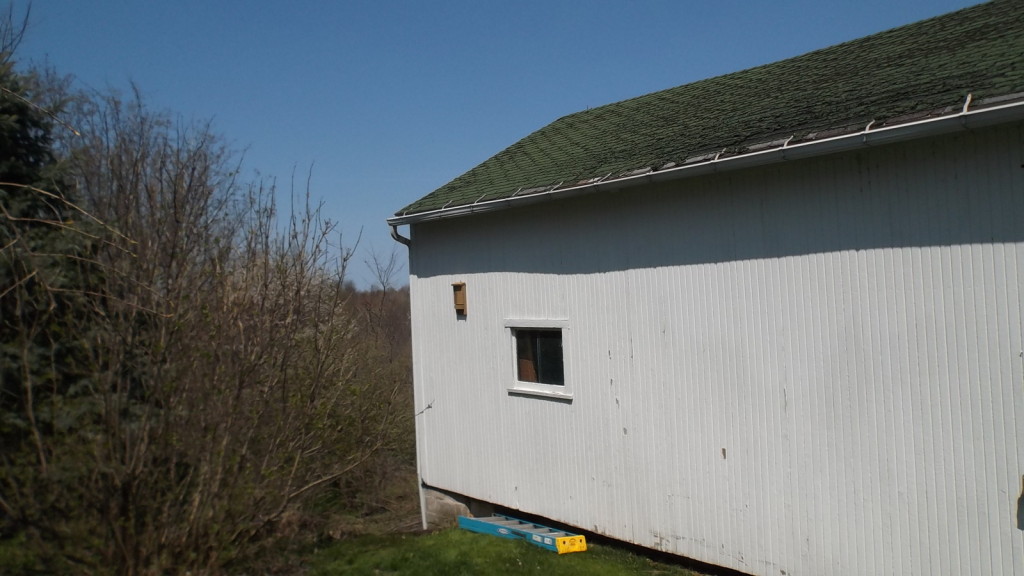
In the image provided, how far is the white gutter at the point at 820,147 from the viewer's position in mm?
4652

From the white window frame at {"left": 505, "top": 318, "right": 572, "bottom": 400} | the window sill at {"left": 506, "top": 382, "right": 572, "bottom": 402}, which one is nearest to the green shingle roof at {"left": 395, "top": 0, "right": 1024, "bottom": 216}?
the white window frame at {"left": 505, "top": 318, "right": 572, "bottom": 400}

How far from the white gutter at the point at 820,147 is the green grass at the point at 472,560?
3.39 meters

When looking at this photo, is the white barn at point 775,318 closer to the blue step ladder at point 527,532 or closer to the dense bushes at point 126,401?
the blue step ladder at point 527,532

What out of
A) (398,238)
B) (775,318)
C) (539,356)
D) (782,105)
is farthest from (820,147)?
(398,238)

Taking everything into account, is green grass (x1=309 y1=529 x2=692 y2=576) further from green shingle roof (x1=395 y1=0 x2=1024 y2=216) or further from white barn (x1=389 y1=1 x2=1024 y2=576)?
green shingle roof (x1=395 y1=0 x2=1024 y2=216)

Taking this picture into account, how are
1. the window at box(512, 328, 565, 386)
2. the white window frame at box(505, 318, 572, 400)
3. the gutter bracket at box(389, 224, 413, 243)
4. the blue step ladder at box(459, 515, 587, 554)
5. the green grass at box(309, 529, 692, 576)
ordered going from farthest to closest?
the gutter bracket at box(389, 224, 413, 243) < the window at box(512, 328, 565, 386) < the white window frame at box(505, 318, 572, 400) < the blue step ladder at box(459, 515, 587, 554) < the green grass at box(309, 529, 692, 576)

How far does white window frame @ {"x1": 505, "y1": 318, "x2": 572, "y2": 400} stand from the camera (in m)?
8.06

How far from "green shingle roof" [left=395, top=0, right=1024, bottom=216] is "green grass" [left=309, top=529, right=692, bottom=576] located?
3.50 meters

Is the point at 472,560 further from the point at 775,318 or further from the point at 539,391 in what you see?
the point at 775,318

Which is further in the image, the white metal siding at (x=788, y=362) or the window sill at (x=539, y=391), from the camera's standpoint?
the window sill at (x=539, y=391)

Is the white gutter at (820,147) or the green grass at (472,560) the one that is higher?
the white gutter at (820,147)

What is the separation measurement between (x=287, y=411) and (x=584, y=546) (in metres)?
3.21

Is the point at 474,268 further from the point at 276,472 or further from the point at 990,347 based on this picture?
A: the point at 990,347

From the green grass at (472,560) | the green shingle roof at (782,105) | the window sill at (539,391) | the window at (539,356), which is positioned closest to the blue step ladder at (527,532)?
the green grass at (472,560)
